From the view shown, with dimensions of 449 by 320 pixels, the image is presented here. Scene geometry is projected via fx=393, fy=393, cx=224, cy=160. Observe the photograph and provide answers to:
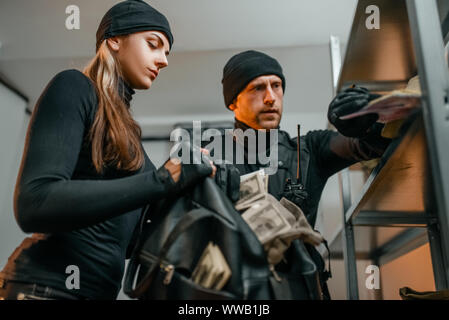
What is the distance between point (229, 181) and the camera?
750mm

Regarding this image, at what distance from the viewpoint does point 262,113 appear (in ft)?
3.95

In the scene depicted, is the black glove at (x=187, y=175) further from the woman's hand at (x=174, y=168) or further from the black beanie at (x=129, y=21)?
the black beanie at (x=129, y=21)

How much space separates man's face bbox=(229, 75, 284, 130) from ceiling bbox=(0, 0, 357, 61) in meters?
0.82

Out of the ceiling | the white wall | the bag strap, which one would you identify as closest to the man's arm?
the bag strap

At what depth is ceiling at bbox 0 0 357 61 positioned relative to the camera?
191cm

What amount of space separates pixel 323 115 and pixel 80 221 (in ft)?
6.76

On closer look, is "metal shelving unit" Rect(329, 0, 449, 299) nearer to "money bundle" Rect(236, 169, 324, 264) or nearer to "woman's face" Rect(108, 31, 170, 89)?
"money bundle" Rect(236, 169, 324, 264)

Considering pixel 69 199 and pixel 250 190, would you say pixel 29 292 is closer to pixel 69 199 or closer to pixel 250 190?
pixel 69 199

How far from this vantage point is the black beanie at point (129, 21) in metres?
0.95

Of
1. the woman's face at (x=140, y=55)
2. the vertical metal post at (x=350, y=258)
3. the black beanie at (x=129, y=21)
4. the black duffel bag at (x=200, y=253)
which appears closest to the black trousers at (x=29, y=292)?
the black duffel bag at (x=200, y=253)

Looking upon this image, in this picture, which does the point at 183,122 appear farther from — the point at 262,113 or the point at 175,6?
the point at 262,113

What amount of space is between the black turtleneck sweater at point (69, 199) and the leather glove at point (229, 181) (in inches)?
4.8

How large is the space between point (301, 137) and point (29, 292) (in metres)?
0.84

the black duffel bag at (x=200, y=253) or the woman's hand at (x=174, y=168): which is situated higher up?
the woman's hand at (x=174, y=168)
